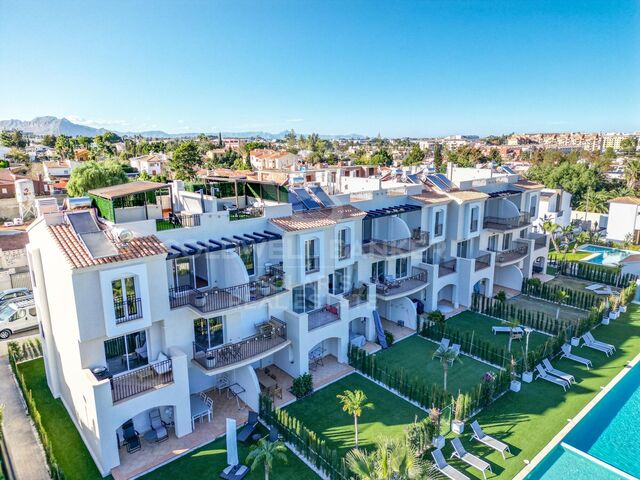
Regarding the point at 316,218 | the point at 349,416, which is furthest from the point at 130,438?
the point at 316,218

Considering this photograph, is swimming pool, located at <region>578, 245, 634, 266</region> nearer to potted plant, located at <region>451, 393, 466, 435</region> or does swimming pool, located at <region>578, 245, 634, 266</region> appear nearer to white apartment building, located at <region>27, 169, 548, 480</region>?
white apartment building, located at <region>27, 169, 548, 480</region>

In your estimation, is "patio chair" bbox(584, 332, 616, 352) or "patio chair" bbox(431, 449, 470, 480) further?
"patio chair" bbox(584, 332, 616, 352)

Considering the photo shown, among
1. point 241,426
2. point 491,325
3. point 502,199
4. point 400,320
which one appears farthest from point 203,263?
point 502,199

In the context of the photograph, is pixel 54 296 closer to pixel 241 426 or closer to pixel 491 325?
pixel 241 426

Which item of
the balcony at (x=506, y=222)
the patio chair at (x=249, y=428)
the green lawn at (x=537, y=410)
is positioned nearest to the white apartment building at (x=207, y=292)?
the patio chair at (x=249, y=428)

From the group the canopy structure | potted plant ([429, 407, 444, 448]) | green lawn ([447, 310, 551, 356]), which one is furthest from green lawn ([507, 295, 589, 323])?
the canopy structure

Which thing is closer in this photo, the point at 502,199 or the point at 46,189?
the point at 502,199

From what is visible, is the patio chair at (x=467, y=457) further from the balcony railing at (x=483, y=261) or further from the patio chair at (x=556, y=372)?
the balcony railing at (x=483, y=261)
